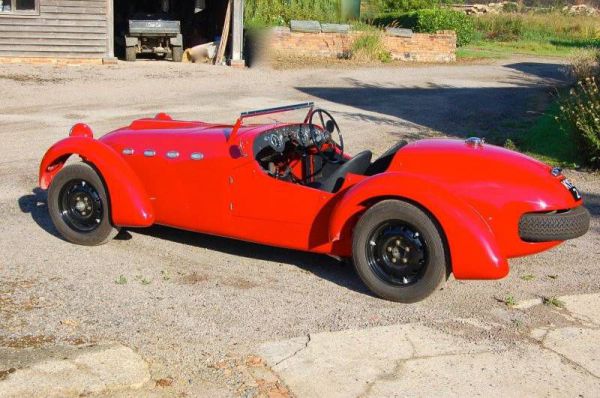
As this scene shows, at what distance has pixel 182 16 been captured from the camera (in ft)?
94.9

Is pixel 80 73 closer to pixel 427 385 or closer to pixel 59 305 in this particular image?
pixel 59 305

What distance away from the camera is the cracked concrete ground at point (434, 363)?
14.7ft

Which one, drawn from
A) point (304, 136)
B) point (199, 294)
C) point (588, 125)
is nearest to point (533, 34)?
point (588, 125)

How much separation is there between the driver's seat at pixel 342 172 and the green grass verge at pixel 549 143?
17.4 feet

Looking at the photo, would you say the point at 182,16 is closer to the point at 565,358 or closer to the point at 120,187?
the point at 120,187

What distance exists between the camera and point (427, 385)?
4508mm

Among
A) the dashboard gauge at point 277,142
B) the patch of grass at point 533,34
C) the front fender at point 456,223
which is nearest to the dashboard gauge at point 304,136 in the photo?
the dashboard gauge at point 277,142

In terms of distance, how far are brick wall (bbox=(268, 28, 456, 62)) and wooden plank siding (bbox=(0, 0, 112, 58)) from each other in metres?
5.41

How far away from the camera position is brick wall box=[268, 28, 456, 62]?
26.0m

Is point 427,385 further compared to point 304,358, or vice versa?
point 304,358

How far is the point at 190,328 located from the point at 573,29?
39.9 meters

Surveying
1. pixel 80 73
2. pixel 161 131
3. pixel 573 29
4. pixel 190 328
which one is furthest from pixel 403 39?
pixel 190 328

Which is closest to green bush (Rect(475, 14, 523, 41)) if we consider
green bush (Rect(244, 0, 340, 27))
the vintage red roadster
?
green bush (Rect(244, 0, 340, 27))

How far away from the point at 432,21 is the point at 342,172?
2517 cm
